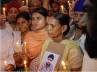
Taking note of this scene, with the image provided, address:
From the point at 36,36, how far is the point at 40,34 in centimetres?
2

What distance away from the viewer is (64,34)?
93 centimetres

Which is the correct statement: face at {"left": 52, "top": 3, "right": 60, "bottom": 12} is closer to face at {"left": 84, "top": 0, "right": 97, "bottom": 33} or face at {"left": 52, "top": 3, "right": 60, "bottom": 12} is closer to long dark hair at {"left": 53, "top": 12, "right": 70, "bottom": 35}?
long dark hair at {"left": 53, "top": 12, "right": 70, "bottom": 35}

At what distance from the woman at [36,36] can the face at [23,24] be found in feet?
0.09

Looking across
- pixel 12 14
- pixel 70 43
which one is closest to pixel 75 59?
pixel 70 43

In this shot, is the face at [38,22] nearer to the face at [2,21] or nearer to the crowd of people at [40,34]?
the crowd of people at [40,34]

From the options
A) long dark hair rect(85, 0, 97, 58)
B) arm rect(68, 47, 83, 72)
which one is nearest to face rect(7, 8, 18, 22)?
arm rect(68, 47, 83, 72)

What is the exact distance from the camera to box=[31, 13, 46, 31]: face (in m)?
0.99

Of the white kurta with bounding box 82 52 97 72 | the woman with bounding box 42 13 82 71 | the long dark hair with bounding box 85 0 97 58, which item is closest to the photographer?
the long dark hair with bounding box 85 0 97 58

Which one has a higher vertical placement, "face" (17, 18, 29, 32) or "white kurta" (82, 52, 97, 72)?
"face" (17, 18, 29, 32)

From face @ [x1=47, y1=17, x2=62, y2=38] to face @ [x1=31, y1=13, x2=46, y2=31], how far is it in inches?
2.0

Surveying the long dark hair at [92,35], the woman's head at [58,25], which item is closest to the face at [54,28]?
the woman's head at [58,25]

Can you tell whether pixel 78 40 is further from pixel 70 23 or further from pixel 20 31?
pixel 20 31

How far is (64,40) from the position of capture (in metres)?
0.91

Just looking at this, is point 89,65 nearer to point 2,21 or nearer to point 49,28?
point 49,28
